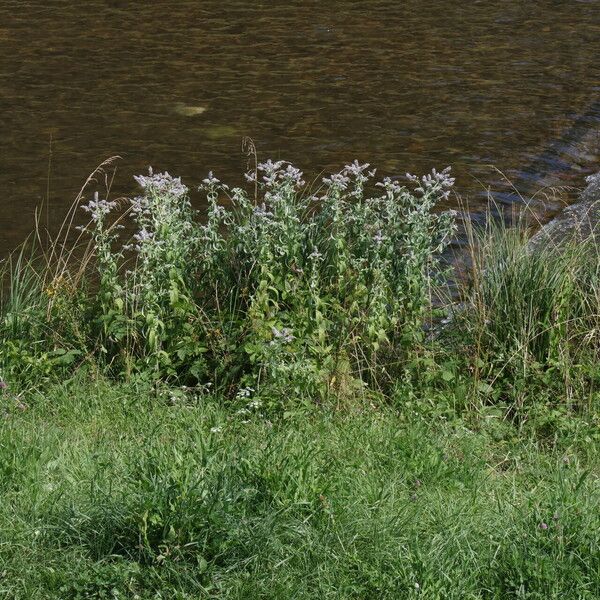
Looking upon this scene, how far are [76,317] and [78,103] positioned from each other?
242 inches

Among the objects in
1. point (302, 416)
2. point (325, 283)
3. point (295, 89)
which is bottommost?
point (295, 89)

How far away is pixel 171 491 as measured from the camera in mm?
4250

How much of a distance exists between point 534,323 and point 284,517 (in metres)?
2.44

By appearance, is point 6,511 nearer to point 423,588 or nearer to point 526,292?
point 423,588

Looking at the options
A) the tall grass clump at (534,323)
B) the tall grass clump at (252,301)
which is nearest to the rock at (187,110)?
the tall grass clump at (252,301)

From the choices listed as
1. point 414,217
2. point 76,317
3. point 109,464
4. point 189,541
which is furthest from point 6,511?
point 414,217

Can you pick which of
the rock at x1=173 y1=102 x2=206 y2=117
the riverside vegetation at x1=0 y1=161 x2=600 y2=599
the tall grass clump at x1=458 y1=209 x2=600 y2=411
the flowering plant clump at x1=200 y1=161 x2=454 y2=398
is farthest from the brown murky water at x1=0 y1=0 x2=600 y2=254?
the tall grass clump at x1=458 y1=209 x2=600 y2=411

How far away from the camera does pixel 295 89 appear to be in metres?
12.8

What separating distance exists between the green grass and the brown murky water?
4.51 metres

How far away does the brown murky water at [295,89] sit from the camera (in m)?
10.8

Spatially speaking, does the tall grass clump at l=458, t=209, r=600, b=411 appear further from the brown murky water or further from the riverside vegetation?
the brown murky water

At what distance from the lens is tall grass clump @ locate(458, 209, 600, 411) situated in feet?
20.1

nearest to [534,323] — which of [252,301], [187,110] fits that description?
[252,301]

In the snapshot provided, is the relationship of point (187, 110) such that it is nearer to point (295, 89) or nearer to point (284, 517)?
point (295, 89)
